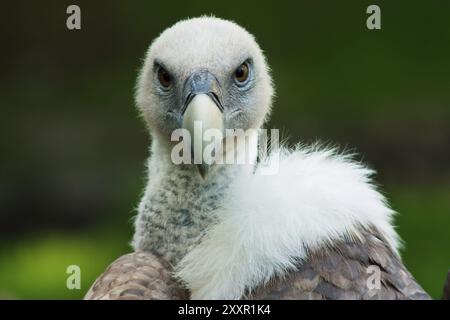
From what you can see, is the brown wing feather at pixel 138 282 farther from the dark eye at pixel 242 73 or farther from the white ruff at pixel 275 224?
the dark eye at pixel 242 73

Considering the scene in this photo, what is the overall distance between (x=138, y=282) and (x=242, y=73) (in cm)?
94

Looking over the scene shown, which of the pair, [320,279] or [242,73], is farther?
[242,73]

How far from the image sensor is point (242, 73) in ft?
12.6

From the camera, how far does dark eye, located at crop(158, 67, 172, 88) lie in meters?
3.75

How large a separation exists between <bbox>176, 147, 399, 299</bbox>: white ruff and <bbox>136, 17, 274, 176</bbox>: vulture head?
0.28 m

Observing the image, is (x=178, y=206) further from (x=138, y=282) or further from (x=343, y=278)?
(x=343, y=278)

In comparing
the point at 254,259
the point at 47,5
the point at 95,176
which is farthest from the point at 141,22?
the point at 254,259

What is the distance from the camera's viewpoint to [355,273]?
3.24 m

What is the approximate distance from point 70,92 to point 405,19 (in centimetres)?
361

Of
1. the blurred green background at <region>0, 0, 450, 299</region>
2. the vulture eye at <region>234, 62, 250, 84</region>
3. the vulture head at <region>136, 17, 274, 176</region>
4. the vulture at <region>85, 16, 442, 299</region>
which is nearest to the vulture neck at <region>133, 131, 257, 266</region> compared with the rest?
the vulture at <region>85, 16, 442, 299</region>

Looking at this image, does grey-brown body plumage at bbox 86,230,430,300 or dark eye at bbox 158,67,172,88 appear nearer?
grey-brown body plumage at bbox 86,230,430,300

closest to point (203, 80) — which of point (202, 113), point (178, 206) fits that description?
point (202, 113)

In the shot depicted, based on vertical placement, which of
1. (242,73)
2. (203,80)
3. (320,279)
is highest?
(242,73)

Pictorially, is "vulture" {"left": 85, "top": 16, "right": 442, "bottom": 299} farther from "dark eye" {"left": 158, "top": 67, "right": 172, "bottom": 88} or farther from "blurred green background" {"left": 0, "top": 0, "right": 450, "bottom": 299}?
"blurred green background" {"left": 0, "top": 0, "right": 450, "bottom": 299}
